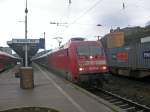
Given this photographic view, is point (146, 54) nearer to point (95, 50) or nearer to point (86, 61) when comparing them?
point (95, 50)

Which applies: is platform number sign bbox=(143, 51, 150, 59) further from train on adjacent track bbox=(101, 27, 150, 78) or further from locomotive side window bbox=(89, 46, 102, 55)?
locomotive side window bbox=(89, 46, 102, 55)

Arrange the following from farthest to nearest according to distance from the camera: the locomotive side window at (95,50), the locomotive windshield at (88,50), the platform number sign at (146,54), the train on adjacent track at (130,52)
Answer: the train on adjacent track at (130,52), the platform number sign at (146,54), the locomotive side window at (95,50), the locomotive windshield at (88,50)

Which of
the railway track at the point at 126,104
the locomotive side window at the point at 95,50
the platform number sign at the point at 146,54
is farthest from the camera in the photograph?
the platform number sign at the point at 146,54

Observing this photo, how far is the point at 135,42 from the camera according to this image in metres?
26.3

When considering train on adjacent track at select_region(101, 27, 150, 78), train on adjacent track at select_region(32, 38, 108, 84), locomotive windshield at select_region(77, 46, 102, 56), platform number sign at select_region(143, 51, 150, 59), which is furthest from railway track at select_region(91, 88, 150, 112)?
train on adjacent track at select_region(101, 27, 150, 78)

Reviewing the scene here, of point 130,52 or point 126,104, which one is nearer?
point 126,104

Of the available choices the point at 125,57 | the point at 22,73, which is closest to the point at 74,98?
the point at 22,73

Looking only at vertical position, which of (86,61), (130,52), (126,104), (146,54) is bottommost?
(126,104)

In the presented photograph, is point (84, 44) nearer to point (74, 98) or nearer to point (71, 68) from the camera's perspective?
point (71, 68)

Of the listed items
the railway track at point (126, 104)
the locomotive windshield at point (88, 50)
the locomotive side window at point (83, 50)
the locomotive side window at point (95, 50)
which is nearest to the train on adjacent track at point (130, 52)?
the locomotive side window at point (95, 50)

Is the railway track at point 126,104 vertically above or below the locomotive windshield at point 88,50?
below

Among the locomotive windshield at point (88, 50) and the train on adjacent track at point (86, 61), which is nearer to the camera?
the train on adjacent track at point (86, 61)

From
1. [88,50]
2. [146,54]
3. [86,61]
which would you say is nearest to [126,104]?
[86,61]

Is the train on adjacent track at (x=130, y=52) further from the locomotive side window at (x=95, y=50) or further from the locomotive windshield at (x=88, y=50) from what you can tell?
the locomotive windshield at (x=88, y=50)
